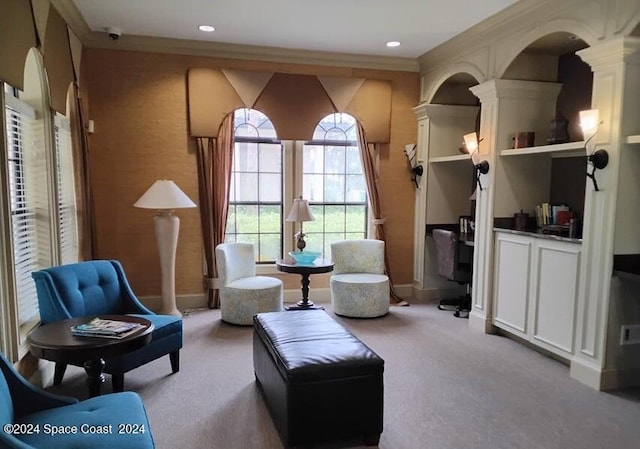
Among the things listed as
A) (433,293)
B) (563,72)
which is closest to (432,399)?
(433,293)

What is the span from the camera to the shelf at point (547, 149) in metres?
3.37

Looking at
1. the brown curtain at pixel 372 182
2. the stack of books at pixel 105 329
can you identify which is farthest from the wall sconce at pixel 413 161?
the stack of books at pixel 105 329

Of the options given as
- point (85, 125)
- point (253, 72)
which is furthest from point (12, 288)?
point (253, 72)

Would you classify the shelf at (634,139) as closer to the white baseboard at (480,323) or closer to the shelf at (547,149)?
the shelf at (547,149)

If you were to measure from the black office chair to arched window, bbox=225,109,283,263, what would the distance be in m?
1.94

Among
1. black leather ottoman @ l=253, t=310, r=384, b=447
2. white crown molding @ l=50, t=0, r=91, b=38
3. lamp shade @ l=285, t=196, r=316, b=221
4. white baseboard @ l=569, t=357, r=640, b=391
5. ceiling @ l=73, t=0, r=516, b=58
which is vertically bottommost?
white baseboard @ l=569, t=357, r=640, b=391

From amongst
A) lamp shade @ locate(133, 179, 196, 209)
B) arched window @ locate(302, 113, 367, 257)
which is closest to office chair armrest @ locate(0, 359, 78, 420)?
lamp shade @ locate(133, 179, 196, 209)

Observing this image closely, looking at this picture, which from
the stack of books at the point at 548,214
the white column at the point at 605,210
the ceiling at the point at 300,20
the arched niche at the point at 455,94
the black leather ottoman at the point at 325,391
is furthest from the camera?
the arched niche at the point at 455,94

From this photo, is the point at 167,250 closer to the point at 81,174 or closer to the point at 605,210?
the point at 81,174

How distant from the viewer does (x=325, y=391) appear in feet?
7.82

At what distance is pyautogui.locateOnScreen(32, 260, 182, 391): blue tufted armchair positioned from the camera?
9.35 feet

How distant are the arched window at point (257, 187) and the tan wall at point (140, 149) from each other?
493mm

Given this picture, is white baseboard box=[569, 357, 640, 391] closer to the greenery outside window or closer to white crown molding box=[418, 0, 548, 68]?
white crown molding box=[418, 0, 548, 68]

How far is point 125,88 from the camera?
4.88m
